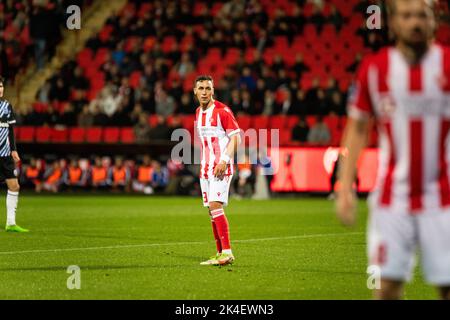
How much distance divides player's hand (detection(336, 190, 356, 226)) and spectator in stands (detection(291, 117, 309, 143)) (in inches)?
828

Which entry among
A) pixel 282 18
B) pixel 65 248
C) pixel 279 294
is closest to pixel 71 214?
pixel 65 248

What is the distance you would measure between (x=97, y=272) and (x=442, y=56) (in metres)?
5.65

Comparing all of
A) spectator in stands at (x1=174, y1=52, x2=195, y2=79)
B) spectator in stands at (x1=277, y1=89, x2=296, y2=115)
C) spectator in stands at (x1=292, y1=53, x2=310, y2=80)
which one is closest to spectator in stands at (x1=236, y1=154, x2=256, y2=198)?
spectator in stands at (x1=277, y1=89, x2=296, y2=115)

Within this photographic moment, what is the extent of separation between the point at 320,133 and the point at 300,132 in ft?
1.93

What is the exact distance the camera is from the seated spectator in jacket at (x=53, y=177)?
90.7 ft

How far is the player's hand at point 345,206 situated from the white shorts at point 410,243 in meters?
0.18

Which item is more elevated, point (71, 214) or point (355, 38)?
point (355, 38)

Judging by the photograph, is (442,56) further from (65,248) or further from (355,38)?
(355,38)

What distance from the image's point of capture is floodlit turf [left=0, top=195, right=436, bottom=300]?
8.65 meters

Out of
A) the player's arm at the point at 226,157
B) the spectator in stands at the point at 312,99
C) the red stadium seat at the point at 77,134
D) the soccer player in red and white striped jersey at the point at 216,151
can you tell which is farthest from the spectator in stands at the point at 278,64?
the player's arm at the point at 226,157

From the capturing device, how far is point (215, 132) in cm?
1124

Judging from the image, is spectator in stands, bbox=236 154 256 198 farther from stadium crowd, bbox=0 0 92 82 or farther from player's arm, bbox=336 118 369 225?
player's arm, bbox=336 118 369 225

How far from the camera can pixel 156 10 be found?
33.2 metres

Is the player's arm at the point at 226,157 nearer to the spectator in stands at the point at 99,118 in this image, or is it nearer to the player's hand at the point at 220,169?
the player's hand at the point at 220,169
